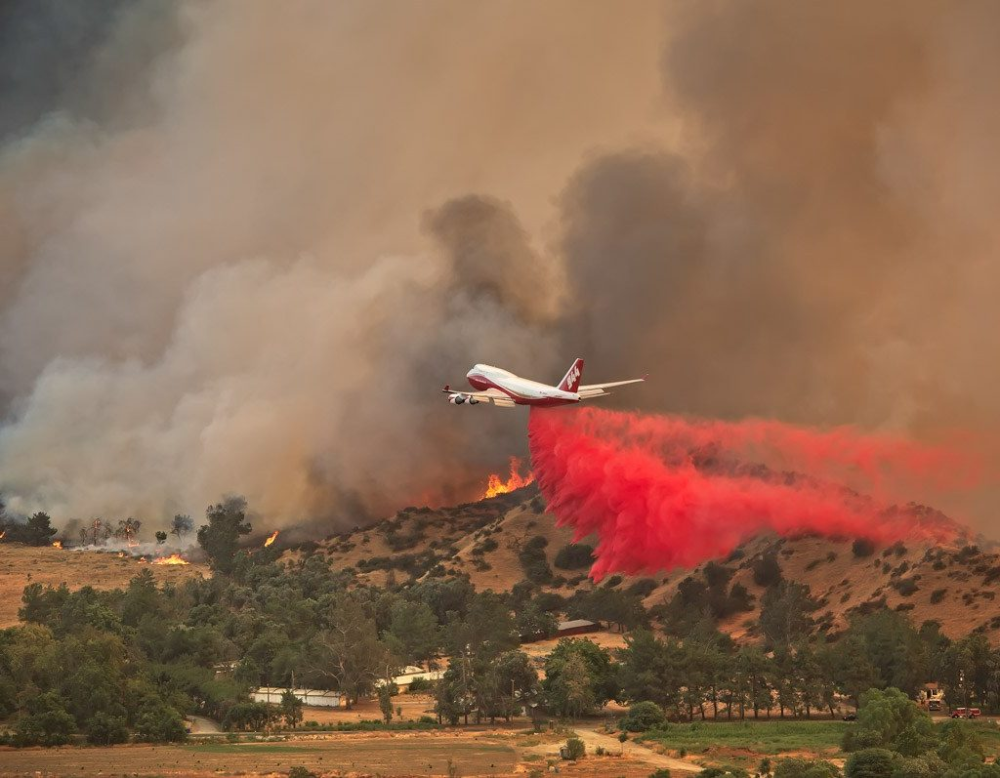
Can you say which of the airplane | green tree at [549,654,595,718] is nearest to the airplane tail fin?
the airplane

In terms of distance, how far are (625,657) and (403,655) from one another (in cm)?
3817

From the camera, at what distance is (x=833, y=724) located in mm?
125250

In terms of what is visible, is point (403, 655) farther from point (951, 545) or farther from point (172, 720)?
point (951, 545)

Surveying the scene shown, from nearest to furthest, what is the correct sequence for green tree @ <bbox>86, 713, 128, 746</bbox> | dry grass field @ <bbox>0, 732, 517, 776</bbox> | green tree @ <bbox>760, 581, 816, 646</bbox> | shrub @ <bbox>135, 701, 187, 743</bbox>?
1. dry grass field @ <bbox>0, 732, 517, 776</bbox>
2. green tree @ <bbox>86, 713, 128, 746</bbox>
3. shrub @ <bbox>135, 701, 187, 743</bbox>
4. green tree @ <bbox>760, 581, 816, 646</bbox>

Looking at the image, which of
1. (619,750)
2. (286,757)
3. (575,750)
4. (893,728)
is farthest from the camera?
(619,750)

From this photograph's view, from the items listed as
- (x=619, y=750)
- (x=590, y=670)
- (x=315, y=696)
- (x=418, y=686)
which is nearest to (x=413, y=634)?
(x=418, y=686)

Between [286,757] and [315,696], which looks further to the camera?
[315,696]

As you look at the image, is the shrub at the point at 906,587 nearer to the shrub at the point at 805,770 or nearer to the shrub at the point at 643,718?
the shrub at the point at 643,718

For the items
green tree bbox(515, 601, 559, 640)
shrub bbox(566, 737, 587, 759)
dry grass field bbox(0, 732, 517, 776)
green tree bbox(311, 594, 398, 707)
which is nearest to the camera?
dry grass field bbox(0, 732, 517, 776)

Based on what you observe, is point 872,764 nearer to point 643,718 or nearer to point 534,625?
point 643,718

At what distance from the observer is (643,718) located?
414 ft

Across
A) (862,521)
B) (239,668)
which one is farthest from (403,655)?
(862,521)

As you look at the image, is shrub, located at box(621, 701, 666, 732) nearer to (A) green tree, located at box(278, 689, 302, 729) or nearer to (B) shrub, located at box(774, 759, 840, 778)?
(A) green tree, located at box(278, 689, 302, 729)

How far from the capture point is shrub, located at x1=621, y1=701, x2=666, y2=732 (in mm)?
125500
